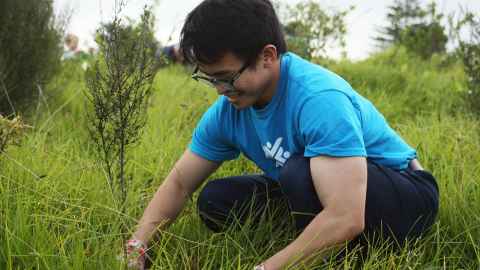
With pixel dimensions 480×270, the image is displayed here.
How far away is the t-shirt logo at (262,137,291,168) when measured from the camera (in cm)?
213

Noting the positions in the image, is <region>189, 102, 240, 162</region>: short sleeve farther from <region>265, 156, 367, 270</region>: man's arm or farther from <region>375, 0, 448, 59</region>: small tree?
<region>375, 0, 448, 59</region>: small tree

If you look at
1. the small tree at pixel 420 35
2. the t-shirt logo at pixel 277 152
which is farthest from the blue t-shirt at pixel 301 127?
the small tree at pixel 420 35

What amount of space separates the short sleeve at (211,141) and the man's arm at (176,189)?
0.09 ft

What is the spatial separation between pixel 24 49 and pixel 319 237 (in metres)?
2.50

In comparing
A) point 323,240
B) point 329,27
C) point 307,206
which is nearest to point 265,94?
point 307,206

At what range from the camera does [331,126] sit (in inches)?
72.1

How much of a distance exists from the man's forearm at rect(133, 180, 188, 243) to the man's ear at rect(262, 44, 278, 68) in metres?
0.58

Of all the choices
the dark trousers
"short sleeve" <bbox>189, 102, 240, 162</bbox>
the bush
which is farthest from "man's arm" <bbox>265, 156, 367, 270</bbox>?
the bush

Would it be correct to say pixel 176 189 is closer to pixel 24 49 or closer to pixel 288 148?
pixel 288 148

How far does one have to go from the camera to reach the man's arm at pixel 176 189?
7.35 ft

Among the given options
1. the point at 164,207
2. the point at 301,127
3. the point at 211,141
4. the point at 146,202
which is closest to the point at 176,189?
the point at 164,207

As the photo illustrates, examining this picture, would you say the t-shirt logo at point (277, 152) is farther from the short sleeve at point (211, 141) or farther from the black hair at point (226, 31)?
the black hair at point (226, 31)

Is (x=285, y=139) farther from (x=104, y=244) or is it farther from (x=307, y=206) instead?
(x=104, y=244)

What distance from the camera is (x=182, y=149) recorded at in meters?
3.21
